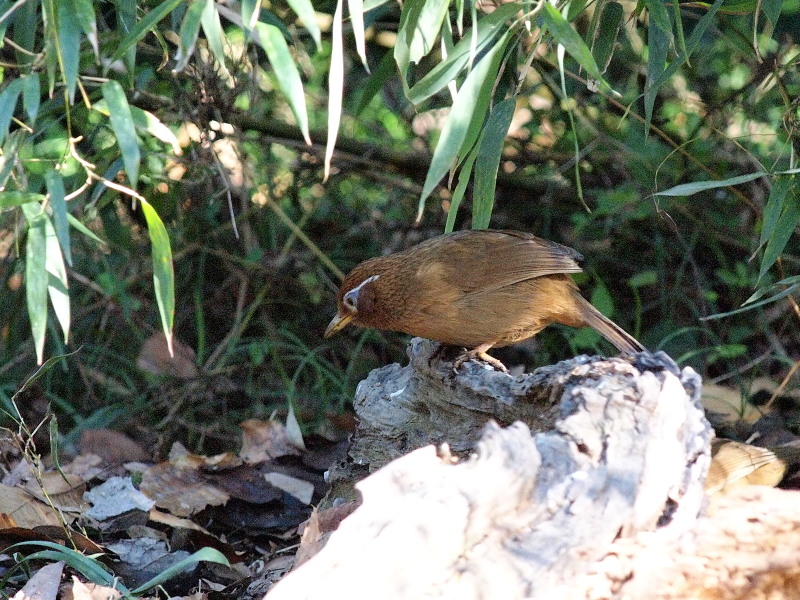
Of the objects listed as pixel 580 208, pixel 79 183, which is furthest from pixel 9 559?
pixel 580 208

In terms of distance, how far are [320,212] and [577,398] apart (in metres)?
3.78

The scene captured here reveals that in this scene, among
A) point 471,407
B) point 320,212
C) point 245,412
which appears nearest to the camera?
point 471,407

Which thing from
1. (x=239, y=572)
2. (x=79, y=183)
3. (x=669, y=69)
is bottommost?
(x=239, y=572)

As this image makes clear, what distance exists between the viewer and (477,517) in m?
2.05

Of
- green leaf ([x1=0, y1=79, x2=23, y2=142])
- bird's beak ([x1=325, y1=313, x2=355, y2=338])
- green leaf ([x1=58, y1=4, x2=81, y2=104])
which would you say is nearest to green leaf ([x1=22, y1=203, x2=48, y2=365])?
green leaf ([x1=0, y1=79, x2=23, y2=142])

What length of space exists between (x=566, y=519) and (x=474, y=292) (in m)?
2.01

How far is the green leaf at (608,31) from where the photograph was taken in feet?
12.0

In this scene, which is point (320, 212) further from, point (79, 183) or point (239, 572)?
point (239, 572)

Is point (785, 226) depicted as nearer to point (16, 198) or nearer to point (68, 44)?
point (68, 44)

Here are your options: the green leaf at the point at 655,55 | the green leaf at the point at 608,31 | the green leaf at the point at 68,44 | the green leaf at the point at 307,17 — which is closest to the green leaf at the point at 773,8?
the green leaf at the point at 655,55

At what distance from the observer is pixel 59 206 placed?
105 inches

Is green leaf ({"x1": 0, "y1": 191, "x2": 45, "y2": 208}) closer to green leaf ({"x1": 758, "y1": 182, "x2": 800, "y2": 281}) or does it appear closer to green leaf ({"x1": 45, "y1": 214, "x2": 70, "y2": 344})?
green leaf ({"x1": 45, "y1": 214, "x2": 70, "y2": 344})

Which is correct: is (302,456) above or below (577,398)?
below

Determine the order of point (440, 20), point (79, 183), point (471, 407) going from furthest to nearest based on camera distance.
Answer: point (79, 183)
point (471, 407)
point (440, 20)
